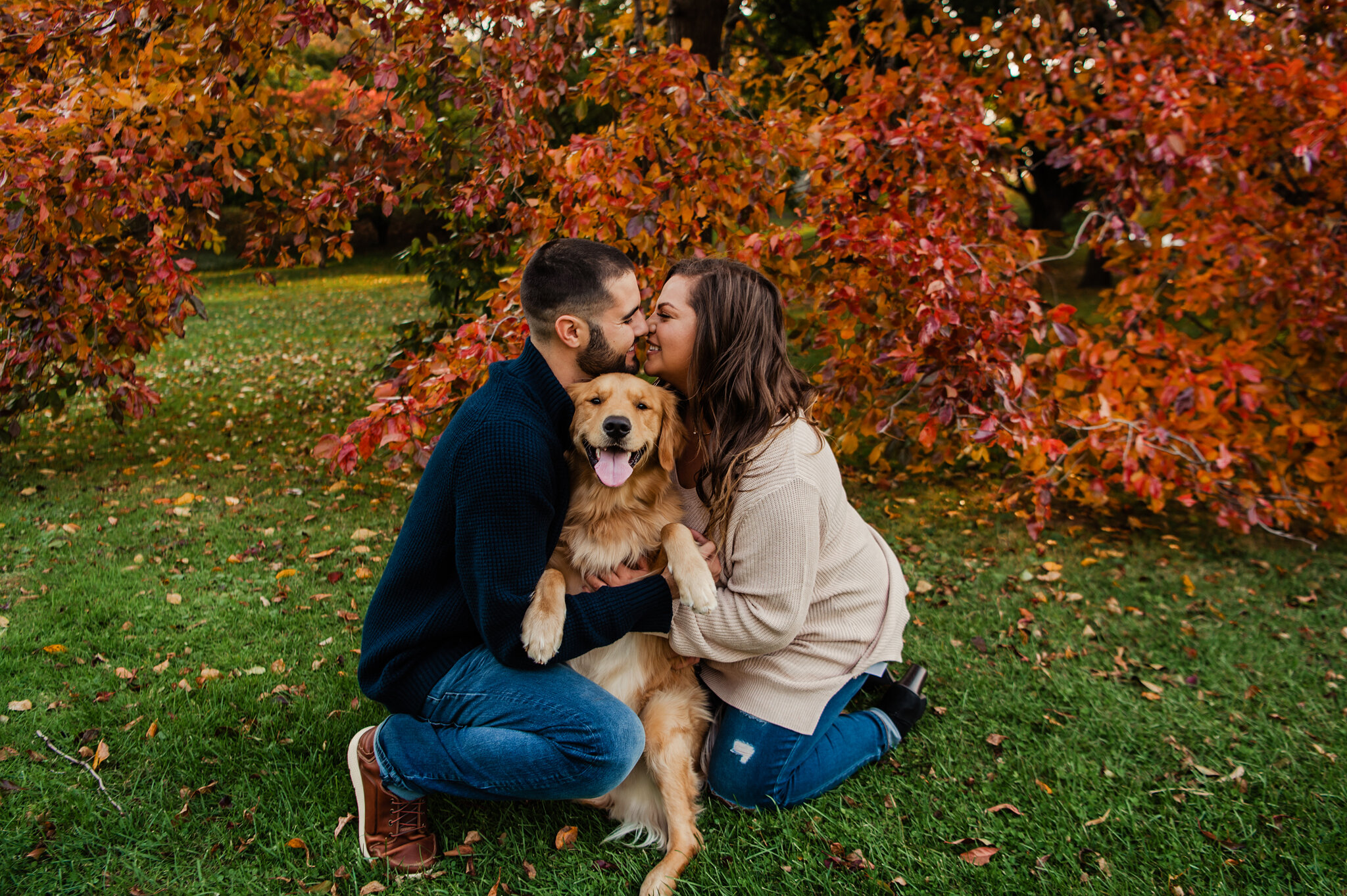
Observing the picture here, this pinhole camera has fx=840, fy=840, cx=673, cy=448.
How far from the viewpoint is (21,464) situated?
5.62 m

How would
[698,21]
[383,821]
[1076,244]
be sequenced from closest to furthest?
[383,821], [1076,244], [698,21]

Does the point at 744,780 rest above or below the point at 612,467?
below

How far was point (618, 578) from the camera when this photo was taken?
236 cm

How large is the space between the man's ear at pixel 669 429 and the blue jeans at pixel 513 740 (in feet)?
2.24

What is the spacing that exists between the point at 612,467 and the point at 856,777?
1289 mm

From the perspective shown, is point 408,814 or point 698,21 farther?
point 698,21

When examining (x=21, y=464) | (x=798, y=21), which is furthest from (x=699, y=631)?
(x=798, y=21)

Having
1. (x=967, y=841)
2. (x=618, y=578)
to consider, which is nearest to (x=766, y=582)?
(x=618, y=578)

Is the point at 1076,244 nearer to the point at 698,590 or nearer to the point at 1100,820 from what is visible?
the point at 1100,820

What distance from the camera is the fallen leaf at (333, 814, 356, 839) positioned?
7.50 ft

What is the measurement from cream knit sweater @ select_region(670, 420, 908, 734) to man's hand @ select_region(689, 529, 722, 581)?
0.08 feet

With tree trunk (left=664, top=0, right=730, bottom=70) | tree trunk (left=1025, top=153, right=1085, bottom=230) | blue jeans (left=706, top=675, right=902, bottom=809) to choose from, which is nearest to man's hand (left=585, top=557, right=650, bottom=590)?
blue jeans (left=706, top=675, right=902, bottom=809)

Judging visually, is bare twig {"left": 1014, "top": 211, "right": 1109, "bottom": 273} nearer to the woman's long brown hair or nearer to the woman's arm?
the woman's long brown hair

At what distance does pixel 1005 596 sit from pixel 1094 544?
3.48 feet
